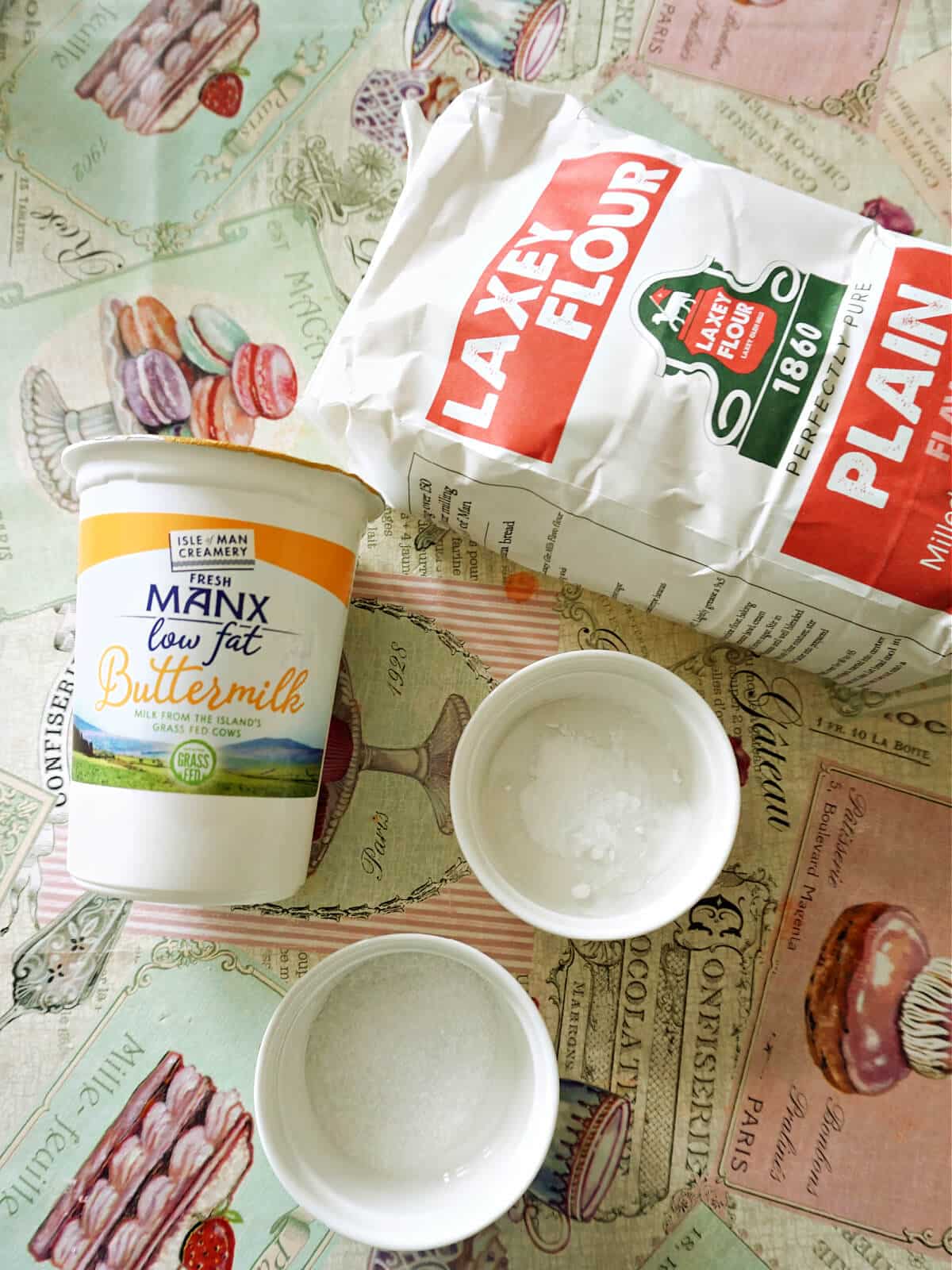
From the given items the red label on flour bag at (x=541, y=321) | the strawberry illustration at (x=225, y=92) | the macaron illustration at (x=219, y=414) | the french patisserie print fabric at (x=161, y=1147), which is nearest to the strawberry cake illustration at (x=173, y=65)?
the strawberry illustration at (x=225, y=92)

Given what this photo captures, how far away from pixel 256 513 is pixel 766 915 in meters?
0.49

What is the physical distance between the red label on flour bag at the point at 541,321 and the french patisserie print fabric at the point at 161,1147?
45 centimetres

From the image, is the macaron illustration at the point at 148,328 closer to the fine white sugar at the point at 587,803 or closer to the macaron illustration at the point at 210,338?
the macaron illustration at the point at 210,338

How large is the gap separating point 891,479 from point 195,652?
1.47ft

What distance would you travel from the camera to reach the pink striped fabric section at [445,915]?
2.18ft

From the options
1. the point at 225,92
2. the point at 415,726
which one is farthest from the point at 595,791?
the point at 225,92

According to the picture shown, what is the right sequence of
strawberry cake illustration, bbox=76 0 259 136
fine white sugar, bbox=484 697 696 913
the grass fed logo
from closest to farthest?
1. the grass fed logo
2. fine white sugar, bbox=484 697 696 913
3. strawberry cake illustration, bbox=76 0 259 136

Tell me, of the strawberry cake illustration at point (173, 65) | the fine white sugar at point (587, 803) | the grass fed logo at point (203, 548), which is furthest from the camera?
the strawberry cake illustration at point (173, 65)

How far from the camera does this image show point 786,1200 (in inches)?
25.7

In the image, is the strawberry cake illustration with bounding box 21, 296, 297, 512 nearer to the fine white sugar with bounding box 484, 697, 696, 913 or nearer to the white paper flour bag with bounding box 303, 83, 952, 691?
the white paper flour bag with bounding box 303, 83, 952, 691

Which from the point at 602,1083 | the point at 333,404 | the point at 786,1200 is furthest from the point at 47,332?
the point at 786,1200

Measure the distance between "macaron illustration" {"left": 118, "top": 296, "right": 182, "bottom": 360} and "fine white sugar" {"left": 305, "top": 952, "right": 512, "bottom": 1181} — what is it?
516mm

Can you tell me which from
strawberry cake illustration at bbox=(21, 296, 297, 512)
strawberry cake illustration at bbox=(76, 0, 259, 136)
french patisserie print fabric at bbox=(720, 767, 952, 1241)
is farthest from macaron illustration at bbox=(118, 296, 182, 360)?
french patisserie print fabric at bbox=(720, 767, 952, 1241)

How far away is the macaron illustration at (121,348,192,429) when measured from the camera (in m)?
0.71
